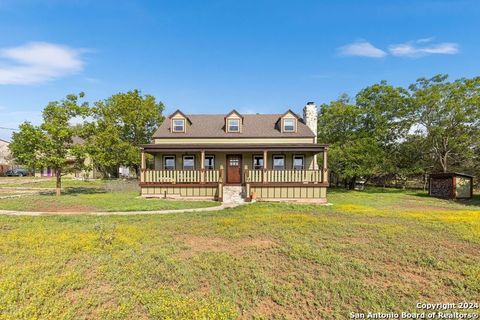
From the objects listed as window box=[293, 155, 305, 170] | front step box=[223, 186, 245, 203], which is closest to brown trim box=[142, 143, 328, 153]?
window box=[293, 155, 305, 170]

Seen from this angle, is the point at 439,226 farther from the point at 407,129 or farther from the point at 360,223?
the point at 407,129

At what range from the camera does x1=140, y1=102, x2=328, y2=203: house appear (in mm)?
15945

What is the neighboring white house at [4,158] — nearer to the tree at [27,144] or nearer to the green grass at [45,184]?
the green grass at [45,184]

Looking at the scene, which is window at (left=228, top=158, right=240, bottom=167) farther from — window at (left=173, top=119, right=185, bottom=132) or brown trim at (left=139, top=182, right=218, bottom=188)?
window at (left=173, top=119, right=185, bottom=132)

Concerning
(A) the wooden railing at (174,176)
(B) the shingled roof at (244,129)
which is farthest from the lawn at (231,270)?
(B) the shingled roof at (244,129)

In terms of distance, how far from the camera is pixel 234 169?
18.6 meters

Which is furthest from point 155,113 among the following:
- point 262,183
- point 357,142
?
point 357,142

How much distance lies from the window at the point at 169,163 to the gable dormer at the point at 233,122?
4.69 meters

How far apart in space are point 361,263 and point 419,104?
23.7 metres

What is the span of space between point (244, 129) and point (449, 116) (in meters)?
18.9

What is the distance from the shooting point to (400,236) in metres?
7.30

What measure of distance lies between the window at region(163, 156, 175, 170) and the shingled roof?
1.71m

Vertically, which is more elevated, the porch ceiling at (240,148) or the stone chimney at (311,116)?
the stone chimney at (311,116)

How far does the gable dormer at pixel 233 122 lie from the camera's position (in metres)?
19.5
